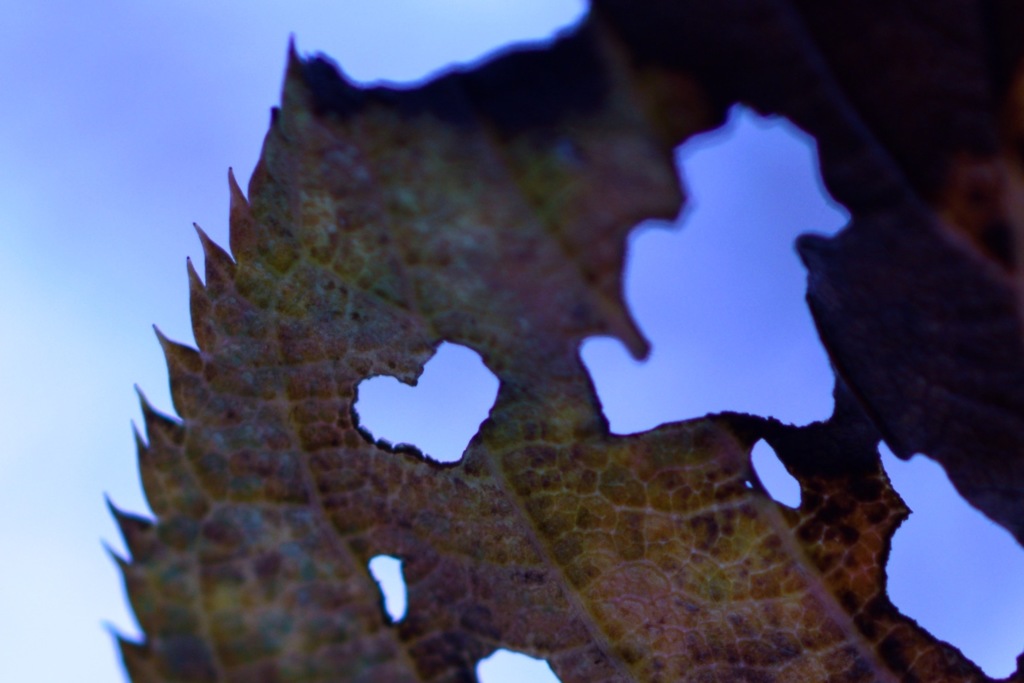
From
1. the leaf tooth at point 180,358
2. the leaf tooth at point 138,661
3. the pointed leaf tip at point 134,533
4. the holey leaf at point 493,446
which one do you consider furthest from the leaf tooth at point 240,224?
the leaf tooth at point 138,661

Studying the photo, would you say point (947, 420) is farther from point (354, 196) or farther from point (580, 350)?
point (354, 196)

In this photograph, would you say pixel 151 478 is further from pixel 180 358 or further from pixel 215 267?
pixel 215 267

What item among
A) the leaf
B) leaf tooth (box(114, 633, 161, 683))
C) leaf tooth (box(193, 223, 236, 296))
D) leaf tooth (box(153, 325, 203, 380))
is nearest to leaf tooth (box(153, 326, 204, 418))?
leaf tooth (box(153, 325, 203, 380))

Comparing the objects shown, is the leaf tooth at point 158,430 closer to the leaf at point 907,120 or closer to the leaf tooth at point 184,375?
the leaf tooth at point 184,375

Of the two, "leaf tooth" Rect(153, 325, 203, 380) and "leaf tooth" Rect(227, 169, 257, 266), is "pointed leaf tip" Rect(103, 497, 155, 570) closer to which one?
"leaf tooth" Rect(153, 325, 203, 380)

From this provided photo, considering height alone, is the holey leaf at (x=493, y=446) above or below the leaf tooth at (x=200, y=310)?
below

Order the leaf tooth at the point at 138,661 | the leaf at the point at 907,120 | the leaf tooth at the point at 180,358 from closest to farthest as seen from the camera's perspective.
Result: 1. the leaf at the point at 907,120
2. the leaf tooth at the point at 138,661
3. the leaf tooth at the point at 180,358
